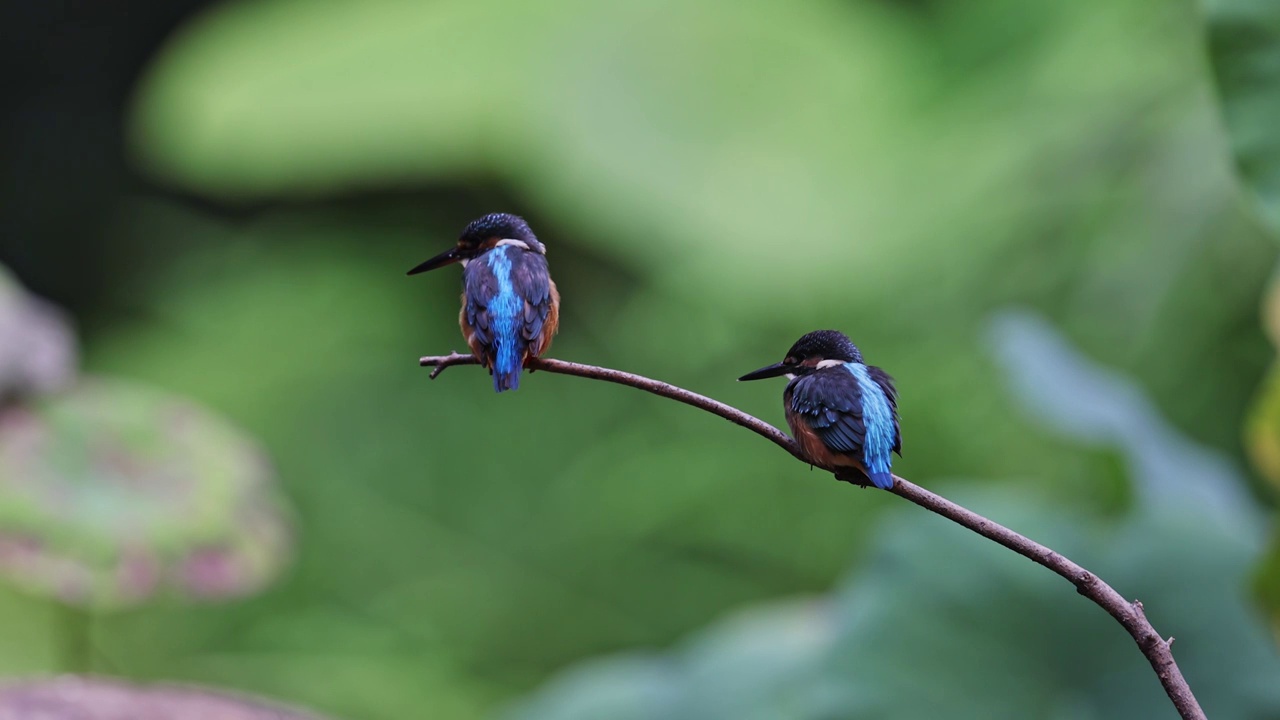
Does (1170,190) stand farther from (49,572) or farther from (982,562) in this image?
(49,572)

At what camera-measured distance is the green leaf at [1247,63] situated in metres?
1.41

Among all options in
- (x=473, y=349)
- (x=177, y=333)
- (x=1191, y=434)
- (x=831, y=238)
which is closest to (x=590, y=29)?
(x=831, y=238)

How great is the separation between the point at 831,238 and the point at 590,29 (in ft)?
4.85

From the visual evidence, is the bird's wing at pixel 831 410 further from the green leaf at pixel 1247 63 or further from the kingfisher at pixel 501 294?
the green leaf at pixel 1247 63

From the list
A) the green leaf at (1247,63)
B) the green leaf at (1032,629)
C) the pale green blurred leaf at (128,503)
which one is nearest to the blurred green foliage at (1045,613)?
the green leaf at (1032,629)

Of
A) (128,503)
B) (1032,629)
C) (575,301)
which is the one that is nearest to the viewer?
(1032,629)

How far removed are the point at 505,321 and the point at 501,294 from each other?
12 millimetres

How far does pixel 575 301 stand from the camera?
5133 millimetres

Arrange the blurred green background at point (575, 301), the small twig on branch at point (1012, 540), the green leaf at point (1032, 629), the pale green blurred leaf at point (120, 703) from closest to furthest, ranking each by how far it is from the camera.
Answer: the small twig on branch at point (1012, 540)
the pale green blurred leaf at point (120, 703)
the green leaf at point (1032, 629)
the blurred green background at point (575, 301)

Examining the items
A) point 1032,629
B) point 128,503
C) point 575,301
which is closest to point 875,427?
point 1032,629

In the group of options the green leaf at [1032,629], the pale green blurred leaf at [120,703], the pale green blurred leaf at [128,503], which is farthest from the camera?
the pale green blurred leaf at [128,503]

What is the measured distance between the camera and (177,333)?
18.2 feet

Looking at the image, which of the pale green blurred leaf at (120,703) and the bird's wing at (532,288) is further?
the pale green blurred leaf at (120,703)

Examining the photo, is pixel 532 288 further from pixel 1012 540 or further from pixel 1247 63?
pixel 1247 63
